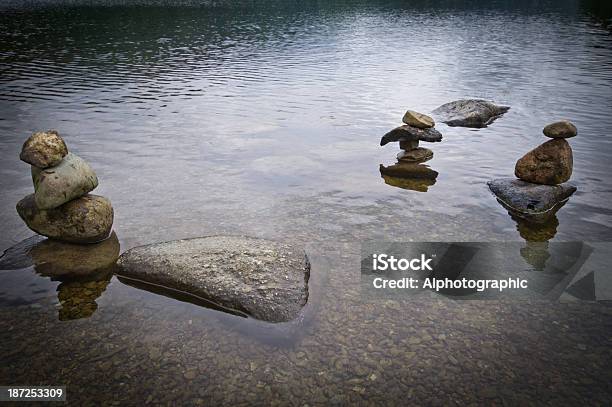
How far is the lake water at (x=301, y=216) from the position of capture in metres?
7.03

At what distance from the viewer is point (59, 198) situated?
1017 cm

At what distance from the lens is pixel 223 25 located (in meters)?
71.6

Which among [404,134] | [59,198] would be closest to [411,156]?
[404,134]

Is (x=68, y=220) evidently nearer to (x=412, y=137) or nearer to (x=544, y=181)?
(x=412, y=137)

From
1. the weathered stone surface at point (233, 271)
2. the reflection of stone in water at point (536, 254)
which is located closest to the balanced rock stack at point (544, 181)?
the reflection of stone in water at point (536, 254)

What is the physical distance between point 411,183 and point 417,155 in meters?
2.74

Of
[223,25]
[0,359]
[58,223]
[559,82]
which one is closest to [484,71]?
[559,82]

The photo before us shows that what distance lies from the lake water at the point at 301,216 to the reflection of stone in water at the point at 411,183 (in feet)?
1.24

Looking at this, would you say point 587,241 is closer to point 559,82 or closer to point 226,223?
point 226,223

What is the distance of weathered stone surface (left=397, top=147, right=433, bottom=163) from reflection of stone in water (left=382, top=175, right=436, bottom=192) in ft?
6.74

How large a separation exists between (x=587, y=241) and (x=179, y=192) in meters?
12.0

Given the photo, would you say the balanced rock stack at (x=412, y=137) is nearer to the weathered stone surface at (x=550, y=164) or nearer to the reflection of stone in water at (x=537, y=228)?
the weathered stone surface at (x=550, y=164)

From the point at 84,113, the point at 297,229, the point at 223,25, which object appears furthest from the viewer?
the point at 223,25

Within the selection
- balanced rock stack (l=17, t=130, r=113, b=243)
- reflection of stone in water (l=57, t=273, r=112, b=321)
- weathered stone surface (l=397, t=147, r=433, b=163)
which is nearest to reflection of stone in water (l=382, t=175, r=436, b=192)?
weathered stone surface (l=397, t=147, r=433, b=163)
